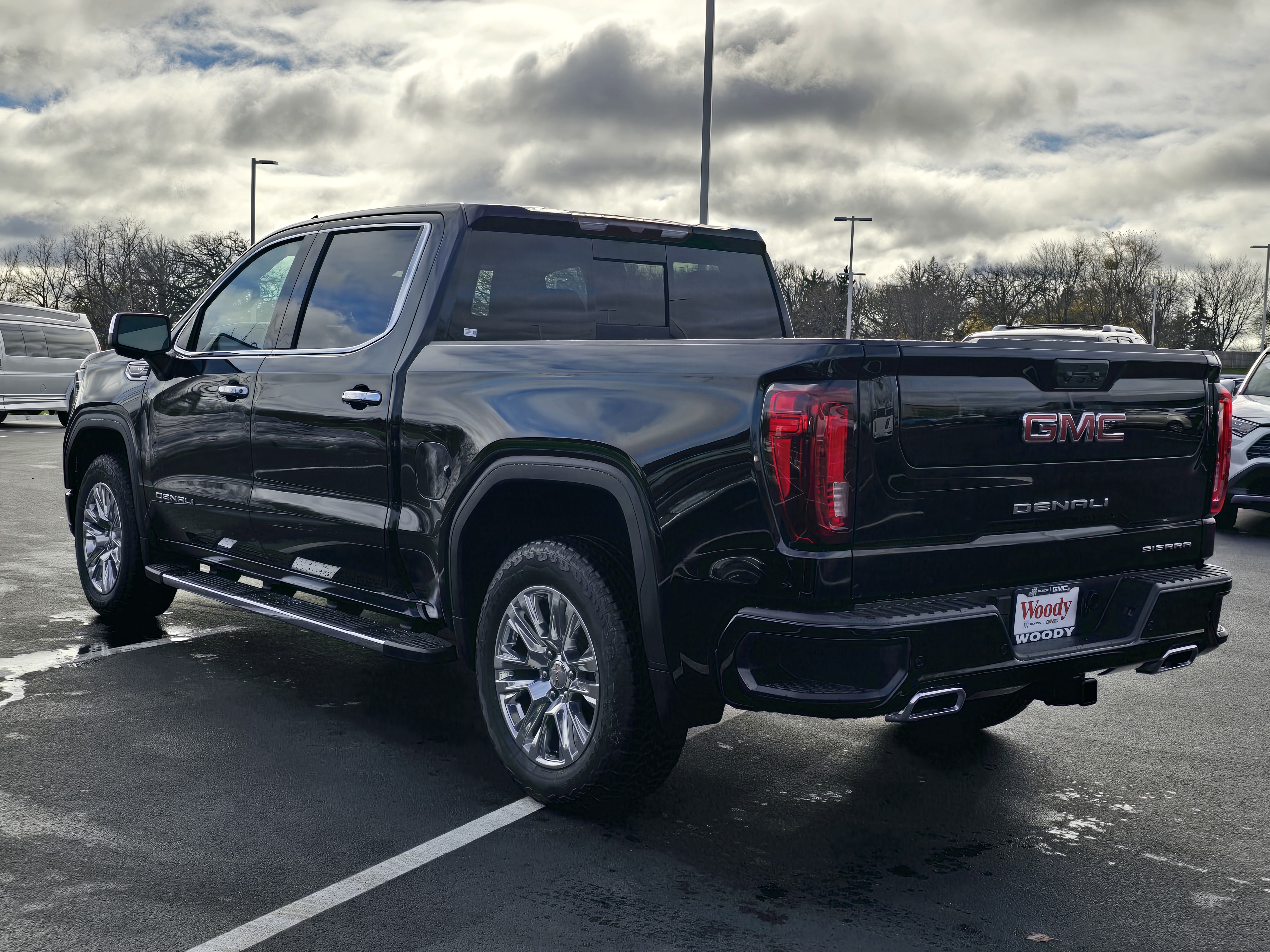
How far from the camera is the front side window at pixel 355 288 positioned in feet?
16.6

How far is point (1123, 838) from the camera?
13.3ft

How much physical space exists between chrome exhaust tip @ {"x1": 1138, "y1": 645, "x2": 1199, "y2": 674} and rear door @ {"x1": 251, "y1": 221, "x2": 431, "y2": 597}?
8.45ft

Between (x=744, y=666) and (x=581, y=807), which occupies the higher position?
(x=744, y=666)

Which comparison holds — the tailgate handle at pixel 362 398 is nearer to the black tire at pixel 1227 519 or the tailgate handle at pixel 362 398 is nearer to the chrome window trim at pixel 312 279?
the chrome window trim at pixel 312 279

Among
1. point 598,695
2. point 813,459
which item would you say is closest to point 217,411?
point 598,695

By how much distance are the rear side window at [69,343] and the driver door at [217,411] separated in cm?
1989

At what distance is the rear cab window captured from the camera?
4.94 metres

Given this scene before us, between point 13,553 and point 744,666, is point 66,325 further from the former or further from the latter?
point 744,666

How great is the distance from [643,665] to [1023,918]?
125cm

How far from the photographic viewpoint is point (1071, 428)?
3.86 meters

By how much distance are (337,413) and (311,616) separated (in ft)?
2.64

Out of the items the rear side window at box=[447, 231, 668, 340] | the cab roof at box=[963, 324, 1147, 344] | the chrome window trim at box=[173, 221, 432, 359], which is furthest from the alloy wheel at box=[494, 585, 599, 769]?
the cab roof at box=[963, 324, 1147, 344]

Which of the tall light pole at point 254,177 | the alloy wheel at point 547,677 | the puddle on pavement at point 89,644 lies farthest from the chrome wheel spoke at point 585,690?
the tall light pole at point 254,177

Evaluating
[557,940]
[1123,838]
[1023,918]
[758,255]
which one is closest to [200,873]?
[557,940]
